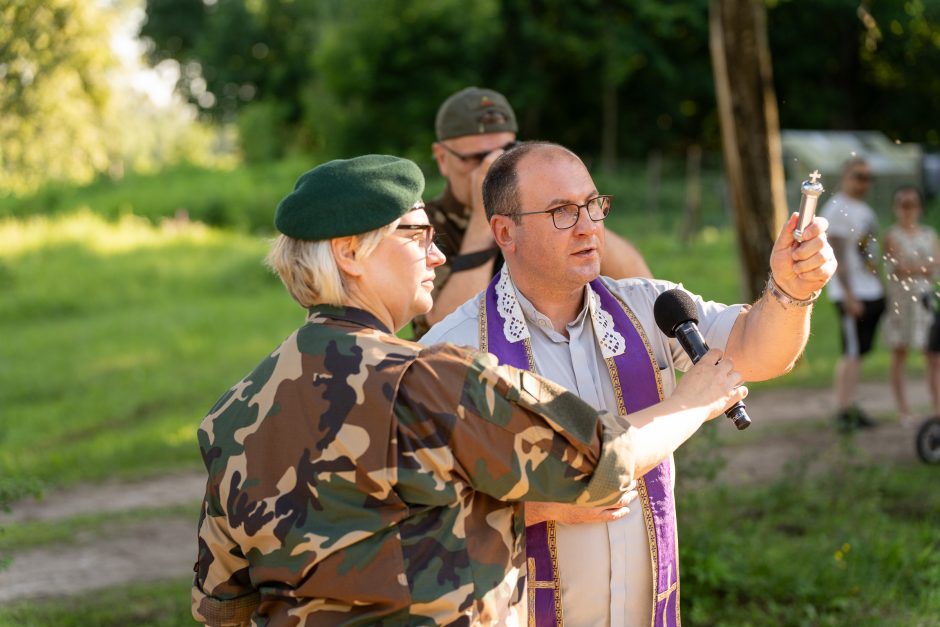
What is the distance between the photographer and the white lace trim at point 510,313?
122 inches

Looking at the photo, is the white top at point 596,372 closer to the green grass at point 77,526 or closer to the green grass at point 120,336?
the green grass at point 77,526

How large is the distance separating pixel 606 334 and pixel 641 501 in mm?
465

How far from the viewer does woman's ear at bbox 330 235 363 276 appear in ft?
7.73

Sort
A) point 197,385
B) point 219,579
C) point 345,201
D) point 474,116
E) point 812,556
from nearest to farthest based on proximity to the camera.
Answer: point 345,201
point 219,579
point 474,116
point 812,556
point 197,385

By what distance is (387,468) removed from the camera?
2.18m

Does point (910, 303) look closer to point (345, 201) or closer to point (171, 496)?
point (171, 496)

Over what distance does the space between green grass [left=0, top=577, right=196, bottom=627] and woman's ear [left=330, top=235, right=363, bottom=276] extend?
12.2ft

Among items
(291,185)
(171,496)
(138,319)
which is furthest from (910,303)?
(291,185)

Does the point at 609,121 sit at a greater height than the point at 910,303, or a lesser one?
greater

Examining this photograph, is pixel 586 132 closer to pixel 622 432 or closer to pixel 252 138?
pixel 252 138

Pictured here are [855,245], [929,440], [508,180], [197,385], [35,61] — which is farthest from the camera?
[197,385]

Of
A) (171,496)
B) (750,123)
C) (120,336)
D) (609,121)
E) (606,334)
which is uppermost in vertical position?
(609,121)

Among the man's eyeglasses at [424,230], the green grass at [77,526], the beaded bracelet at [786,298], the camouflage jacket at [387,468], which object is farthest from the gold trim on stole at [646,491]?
the green grass at [77,526]

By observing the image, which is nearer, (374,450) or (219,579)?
(374,450)
